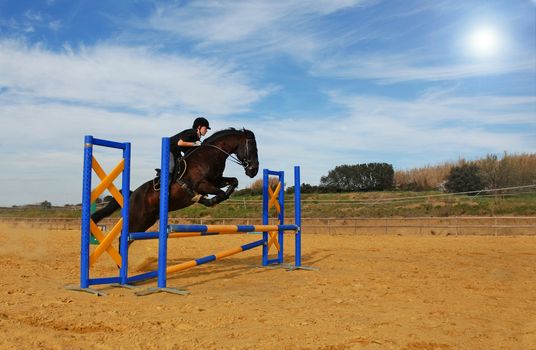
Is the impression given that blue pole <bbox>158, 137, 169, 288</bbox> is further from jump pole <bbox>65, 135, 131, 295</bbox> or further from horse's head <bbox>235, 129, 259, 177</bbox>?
horse's head <bbox>235, 129, 259, 177</bbox>

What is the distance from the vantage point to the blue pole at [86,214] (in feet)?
14.6

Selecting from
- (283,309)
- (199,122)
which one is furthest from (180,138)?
(283,309)

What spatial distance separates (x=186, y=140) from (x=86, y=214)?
1.68m

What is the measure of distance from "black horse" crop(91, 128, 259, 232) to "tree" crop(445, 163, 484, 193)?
19164 millimetres

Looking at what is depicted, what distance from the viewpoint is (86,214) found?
4.45 meters

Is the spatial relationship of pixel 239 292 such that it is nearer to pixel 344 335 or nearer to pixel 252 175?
pixel 252 175

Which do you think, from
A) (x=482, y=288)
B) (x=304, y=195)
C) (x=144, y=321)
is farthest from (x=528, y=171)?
(x=144, y=321)

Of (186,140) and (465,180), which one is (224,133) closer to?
(186,140)

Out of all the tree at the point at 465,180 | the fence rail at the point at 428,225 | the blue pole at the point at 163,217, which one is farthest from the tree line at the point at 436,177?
the blue pole at the point at 163,217

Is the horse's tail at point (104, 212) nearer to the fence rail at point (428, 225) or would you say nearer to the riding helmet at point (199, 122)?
the riding helmet at point (199, 122)

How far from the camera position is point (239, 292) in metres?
4.82

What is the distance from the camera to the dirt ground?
2861 mm

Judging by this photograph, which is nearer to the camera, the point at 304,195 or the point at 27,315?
the point at 27,315

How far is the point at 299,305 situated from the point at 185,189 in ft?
7.27
